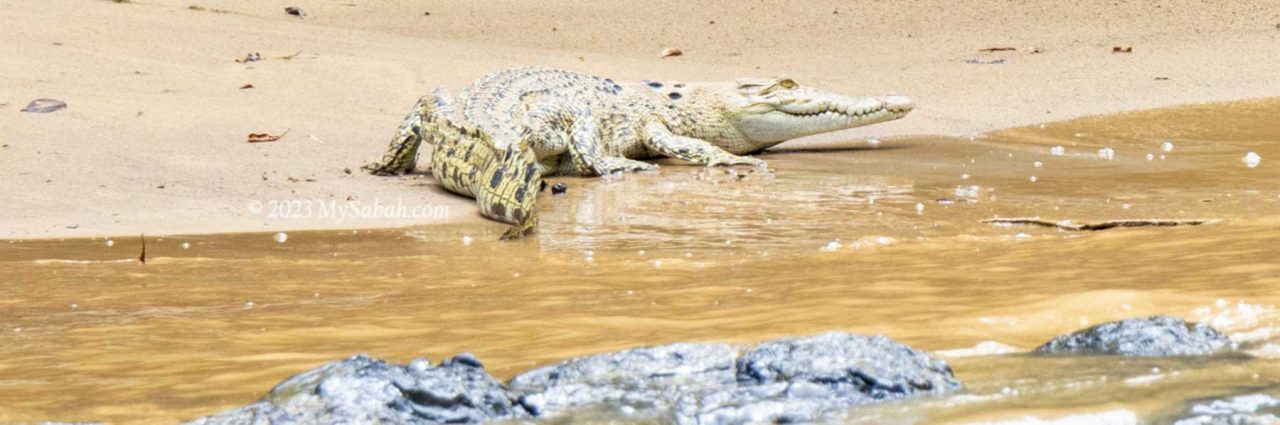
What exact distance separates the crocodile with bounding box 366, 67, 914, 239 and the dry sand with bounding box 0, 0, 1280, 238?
11.9 inches

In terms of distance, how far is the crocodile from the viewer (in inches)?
355

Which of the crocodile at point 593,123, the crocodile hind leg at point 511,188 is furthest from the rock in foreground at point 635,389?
the crocodile at point 593,123

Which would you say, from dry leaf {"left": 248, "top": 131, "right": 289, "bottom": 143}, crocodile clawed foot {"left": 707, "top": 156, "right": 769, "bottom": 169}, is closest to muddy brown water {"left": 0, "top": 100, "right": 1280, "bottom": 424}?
crocodile clawed foot {"left": 707, "top": 156, "right": 769, "bottom": 169}

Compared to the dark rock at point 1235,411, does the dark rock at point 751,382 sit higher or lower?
lower

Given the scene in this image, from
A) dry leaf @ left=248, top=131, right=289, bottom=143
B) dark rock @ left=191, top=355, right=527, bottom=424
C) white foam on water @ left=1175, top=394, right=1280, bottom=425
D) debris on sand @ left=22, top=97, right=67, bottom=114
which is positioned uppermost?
white foam on water @ left=1175, top=394, right=1280, bottom=425

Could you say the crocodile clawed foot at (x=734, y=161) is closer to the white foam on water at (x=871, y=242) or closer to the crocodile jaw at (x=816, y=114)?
the crocodile jaw at (x=816, y=114)

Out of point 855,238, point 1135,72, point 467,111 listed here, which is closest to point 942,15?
point 1135,72

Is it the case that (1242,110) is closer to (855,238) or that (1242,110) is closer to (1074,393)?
(855,238)

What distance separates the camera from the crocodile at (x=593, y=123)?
9016 mm

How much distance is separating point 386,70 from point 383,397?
10056mm

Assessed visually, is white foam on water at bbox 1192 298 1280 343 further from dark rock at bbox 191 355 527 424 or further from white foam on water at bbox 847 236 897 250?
white foam on water at bbox 847 236 897 250

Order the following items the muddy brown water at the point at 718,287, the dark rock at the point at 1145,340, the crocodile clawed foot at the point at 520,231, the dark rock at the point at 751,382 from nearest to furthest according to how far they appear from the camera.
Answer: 1. the dark rock at the point at 751,382
2. the dark rock at the point at 1145,340
3. the muddy brown water at the point at 718,287
4. the crocodile clawed foot at the point at 520,231

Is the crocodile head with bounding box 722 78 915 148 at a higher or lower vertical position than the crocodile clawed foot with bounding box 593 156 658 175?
higher

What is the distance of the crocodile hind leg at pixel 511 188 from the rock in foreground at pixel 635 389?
4.04 metres
